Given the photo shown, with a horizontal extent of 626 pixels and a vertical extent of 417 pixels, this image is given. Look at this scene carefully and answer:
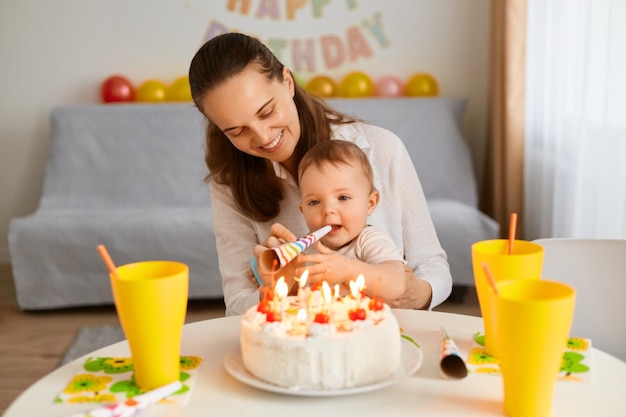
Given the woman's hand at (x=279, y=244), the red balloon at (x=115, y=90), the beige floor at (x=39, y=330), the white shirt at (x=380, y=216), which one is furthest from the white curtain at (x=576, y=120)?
the red balloon at (x=115, y=90)

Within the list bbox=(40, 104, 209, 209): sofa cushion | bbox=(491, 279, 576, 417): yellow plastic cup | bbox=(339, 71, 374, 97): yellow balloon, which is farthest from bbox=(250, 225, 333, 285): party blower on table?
bbox=(339, 71, 374, 97): yellow balloon

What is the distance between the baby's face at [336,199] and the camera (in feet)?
5.32

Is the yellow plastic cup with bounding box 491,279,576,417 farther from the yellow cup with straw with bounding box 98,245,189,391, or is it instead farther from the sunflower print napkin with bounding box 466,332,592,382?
the yellow cup with straw with bounding box 98,245,189,391

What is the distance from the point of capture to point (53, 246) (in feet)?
12.3

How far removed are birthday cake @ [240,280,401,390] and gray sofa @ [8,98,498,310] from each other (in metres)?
2.62

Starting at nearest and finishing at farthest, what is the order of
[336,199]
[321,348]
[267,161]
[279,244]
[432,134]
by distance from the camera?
1. [321,348]
2. [279,244]
3. [336,199]
4. [267,161]
5. [432,134]

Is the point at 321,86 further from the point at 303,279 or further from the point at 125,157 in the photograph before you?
the point at 303,279

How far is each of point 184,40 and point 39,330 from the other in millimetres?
1874

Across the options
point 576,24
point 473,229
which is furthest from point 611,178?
point 473,229

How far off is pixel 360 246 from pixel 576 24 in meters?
1.93

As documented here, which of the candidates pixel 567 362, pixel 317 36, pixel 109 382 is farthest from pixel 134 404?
pixel 317 36

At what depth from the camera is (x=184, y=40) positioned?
4.54 metres

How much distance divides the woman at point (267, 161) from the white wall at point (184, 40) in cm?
267

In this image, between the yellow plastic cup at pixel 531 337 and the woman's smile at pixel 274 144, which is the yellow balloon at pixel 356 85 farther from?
the yellow plastic cup at pixel 531 337
